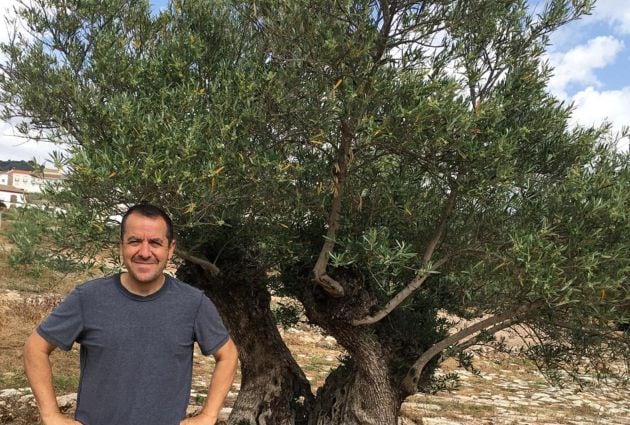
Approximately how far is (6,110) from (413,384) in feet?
21.5

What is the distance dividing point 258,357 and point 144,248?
6.07m

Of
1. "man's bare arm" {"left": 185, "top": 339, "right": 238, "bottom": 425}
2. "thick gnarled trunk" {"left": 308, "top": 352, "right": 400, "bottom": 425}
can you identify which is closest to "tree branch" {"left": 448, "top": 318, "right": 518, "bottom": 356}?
"thick gnarled trunk" {"left": 308, "top": 352, "right": 400, "bottom": 425}

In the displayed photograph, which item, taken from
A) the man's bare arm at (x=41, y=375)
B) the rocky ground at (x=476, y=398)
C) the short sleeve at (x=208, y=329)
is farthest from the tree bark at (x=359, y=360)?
the man's bare arm at (x=41, y=375)

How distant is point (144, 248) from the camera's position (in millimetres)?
3588

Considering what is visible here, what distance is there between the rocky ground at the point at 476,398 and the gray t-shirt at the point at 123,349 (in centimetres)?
707

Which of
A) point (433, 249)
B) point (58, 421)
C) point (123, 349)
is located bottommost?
point (58, 421)

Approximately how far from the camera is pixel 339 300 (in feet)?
26.2

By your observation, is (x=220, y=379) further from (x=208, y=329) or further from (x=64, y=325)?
(x=64, y=325)

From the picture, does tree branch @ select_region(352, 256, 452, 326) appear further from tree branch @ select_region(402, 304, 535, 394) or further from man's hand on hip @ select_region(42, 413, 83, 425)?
man's hand on hip @ select_region(42, 413, 83, 425)

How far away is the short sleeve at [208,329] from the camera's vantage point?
3.70 metres

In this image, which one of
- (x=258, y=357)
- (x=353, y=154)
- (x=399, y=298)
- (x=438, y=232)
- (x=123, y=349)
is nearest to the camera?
(x=123, y=349)

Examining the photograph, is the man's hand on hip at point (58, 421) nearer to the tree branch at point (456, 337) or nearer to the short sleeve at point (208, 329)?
the short sleeve at point (208, 329)

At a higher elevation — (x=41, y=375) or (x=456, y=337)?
(x=456, y=337)

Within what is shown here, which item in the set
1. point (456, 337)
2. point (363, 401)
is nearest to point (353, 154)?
point (456, 337)
